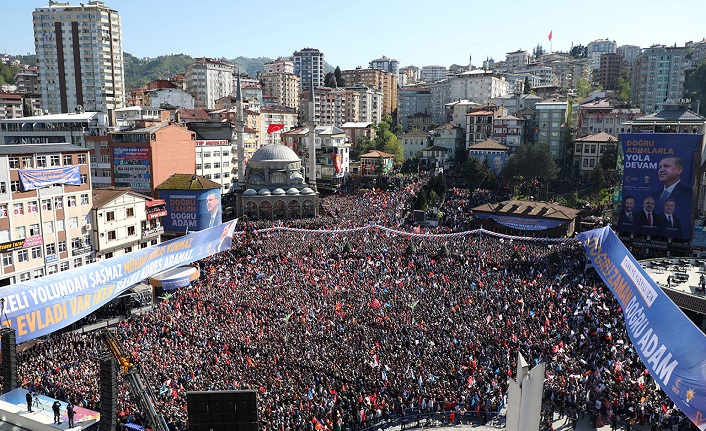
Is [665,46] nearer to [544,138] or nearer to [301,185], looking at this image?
[544,138]

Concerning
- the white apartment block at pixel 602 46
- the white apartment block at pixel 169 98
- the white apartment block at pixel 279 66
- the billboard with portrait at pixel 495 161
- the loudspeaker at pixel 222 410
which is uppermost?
the white apartment block at pixel 602 46

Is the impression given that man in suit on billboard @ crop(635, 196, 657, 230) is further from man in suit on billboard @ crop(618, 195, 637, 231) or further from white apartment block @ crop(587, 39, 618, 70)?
white apartment block @ crop(587, 39, 618, 70)

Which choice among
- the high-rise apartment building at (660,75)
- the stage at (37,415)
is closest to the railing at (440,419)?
the stage at (37,415)

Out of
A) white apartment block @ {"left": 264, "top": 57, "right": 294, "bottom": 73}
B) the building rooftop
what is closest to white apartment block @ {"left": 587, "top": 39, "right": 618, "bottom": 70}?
white apartment block @ {"left": 264, "top": 57, "right": 294, "bottom": 73}

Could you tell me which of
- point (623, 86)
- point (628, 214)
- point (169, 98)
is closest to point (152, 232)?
point (628, 214)

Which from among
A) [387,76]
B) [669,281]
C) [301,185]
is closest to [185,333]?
[669,281]

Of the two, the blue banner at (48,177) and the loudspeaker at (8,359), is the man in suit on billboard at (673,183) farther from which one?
the loudspeaker at (8,359)

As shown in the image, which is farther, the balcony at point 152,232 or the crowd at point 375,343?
the balcony at point 152,232

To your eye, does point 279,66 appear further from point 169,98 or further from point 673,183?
point 673,183
